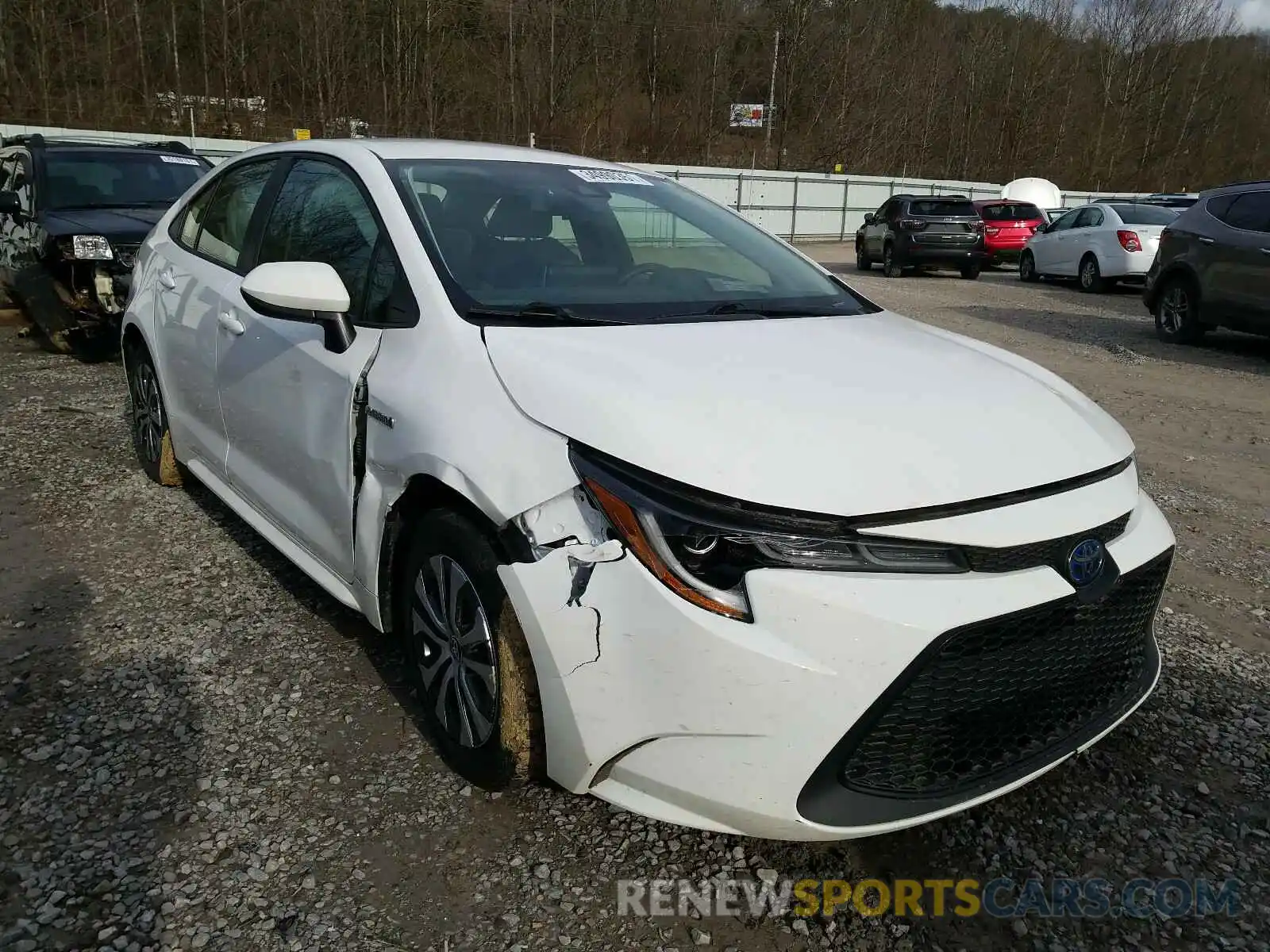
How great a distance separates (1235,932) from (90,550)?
420 cm

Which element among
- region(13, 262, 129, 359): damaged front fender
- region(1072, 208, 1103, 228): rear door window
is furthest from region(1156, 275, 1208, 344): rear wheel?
region(13, 262, 129, 359): damaged front fender

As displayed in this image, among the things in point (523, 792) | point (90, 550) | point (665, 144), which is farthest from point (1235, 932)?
point (665, 144)

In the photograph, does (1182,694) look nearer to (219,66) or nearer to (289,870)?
(289,870)

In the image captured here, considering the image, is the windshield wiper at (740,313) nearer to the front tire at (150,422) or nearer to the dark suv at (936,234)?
the front tire at (150,422)

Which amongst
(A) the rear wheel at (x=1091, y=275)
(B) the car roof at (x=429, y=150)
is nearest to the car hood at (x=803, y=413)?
(B) the car roof at (x=429, y=150)

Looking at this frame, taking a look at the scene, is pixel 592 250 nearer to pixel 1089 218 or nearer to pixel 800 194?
pixel 1089 218

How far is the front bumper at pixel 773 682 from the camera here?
1813 millimetres

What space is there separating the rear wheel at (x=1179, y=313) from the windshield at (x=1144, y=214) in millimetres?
5309

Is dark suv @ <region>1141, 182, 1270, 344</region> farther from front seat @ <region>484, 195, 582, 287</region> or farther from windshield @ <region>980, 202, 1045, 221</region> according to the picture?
windshield @ <region>980, 202, 1045, 221</region>

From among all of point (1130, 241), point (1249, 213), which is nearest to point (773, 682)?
point (1249, 213)

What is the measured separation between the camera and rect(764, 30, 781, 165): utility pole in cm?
4306

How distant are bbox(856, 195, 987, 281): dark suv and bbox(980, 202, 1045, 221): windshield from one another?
1.64 m

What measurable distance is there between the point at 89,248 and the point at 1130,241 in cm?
1464

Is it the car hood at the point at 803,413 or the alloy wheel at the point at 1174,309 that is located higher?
the car hood at the point at 803,413
